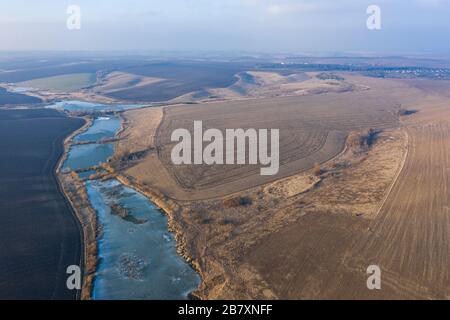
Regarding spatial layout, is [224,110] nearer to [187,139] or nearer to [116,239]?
[187,139]

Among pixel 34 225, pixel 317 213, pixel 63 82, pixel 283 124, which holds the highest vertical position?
pixel 63 82

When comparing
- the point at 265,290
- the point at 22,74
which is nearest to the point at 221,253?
the point at 265,290

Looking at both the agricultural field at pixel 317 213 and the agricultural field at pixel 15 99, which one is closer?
the agricultural field at pixel 317 213

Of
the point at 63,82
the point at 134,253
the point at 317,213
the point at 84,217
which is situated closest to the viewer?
the point at 134,253

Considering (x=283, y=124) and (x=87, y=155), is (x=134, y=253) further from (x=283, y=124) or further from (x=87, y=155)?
(x=283, y=124)

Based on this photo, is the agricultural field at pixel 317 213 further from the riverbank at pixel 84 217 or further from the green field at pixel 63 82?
the green field at pixel 63 82

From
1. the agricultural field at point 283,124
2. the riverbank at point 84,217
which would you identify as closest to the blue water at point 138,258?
the riverbank at point 84,217

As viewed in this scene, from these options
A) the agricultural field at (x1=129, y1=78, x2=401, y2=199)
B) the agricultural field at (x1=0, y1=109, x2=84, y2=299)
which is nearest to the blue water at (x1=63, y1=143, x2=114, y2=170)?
the agricultural field at (x1=0, y1=109, x2=84, y2=299)

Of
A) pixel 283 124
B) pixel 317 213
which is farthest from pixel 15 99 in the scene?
pixel 317 213
